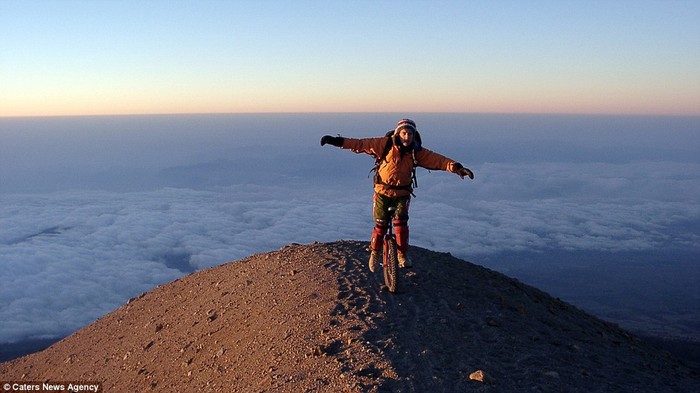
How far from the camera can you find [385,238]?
10531 millimetres

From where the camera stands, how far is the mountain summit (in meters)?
8.19

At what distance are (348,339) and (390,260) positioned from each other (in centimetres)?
209

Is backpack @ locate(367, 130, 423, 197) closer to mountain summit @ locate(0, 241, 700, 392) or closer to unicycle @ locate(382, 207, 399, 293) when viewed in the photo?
unicycle @ locate(382, 207, 399, 293)

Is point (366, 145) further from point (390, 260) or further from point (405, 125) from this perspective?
point (390, 260)

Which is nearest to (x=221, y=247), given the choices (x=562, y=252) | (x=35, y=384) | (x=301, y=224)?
(x=301, y=224)

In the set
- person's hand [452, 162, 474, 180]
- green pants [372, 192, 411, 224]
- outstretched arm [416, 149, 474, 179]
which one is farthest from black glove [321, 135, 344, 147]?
person's hand [452, 162, 474, 180]

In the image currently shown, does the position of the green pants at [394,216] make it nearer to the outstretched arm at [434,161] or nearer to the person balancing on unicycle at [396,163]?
the person balancing on unicycle at [396,163]

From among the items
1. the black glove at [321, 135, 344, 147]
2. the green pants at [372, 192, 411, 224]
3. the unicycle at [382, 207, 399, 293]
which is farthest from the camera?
the unicycle at [382, 207, 399, 293]

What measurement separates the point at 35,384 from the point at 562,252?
170 meters

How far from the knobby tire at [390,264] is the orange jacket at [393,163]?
97cm

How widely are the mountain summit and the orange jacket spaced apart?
2.13 metres

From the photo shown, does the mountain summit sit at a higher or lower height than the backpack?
lower

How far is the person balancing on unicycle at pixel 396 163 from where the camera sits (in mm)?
9766

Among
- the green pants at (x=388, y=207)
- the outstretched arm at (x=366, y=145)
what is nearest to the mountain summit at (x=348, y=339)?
the green pants at (x=388, y=207)
